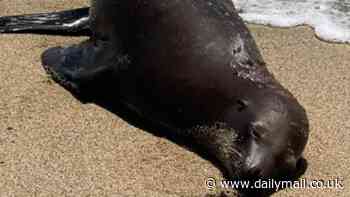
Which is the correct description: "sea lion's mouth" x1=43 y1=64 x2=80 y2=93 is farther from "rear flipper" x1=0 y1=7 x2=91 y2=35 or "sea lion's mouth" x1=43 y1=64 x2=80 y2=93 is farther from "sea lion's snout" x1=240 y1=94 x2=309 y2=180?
"sea lion's snout" x1=240 y1=94 x2=309 y2=180

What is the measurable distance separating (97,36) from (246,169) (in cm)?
175

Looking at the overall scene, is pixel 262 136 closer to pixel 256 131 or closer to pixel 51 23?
pixel 256 131

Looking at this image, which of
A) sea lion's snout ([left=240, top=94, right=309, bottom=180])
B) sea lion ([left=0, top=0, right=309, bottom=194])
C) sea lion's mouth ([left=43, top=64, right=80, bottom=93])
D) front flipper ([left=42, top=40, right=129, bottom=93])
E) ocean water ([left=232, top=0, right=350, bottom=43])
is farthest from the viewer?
ocean water ([left=232, top=0, right=350, bottom=43])

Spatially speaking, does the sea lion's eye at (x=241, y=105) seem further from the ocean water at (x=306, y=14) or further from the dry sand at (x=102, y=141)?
the ocean water at (x=306, y=14)

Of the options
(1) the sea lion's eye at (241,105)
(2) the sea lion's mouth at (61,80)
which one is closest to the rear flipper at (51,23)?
(2) the sea lion's mouth at (61,80)

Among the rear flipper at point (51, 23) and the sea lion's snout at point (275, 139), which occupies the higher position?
the sea lion's snout at point (275, 139)

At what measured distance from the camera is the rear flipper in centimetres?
601

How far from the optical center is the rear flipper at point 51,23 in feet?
19.7

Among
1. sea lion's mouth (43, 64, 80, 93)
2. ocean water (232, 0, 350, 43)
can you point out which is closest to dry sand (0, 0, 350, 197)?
sea lion's mouth (43, 64, 80, 93)

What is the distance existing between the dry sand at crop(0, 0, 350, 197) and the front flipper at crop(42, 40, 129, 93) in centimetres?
10

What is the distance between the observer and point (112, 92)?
4.98 meters

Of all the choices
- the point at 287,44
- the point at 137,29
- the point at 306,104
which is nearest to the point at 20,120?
the point at 137,29

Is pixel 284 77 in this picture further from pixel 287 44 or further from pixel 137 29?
pixel 137 29

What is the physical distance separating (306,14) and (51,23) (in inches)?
99.0
